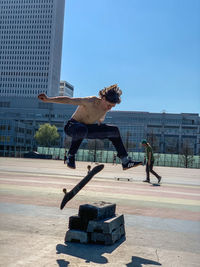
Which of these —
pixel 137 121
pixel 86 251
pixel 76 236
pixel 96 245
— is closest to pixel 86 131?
pixel 76 236

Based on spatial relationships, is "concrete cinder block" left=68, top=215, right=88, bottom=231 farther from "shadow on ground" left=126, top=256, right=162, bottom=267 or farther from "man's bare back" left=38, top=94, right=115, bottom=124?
"man's bare back" left=38, top=94, right=115, bottom=124

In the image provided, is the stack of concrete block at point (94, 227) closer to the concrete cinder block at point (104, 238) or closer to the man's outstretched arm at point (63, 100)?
the concrete cinder block at point (104, 238)

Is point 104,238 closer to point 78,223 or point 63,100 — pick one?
point 78,223

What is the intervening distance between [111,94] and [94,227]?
1.87m

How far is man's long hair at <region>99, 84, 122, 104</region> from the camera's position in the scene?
420 cm

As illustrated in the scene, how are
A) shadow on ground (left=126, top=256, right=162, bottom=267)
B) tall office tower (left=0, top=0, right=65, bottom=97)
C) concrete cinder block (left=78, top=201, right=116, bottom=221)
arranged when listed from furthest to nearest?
tall office tower (left=0, top=0, right=65, bottom=97)
concrete cinder block (left=78, top=201, right=116, bottom=221)
shadow on ground (left=126, top=256, right=162, bottom=267)

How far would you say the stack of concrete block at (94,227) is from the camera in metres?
3.63

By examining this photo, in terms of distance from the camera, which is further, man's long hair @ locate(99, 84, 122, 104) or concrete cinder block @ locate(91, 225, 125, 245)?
man's long hair @ locate(99, 84, 122, 104)

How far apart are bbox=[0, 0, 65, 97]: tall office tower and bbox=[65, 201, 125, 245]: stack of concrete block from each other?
157m

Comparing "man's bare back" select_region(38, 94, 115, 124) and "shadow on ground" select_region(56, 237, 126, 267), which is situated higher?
"man's bare back" select_region(38, 94, 115, 124)

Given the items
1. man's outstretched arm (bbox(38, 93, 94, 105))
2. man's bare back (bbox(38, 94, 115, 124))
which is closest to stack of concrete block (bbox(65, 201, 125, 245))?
man's bare back (bbox(38, 94, 115, 124))

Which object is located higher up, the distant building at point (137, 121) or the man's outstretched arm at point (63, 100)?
the distant building at point (137, 121)

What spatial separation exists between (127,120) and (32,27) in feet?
286

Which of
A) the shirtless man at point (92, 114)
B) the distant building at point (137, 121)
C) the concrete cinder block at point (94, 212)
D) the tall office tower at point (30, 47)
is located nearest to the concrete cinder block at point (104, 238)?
the concrete cinder block at point (94, 212)
